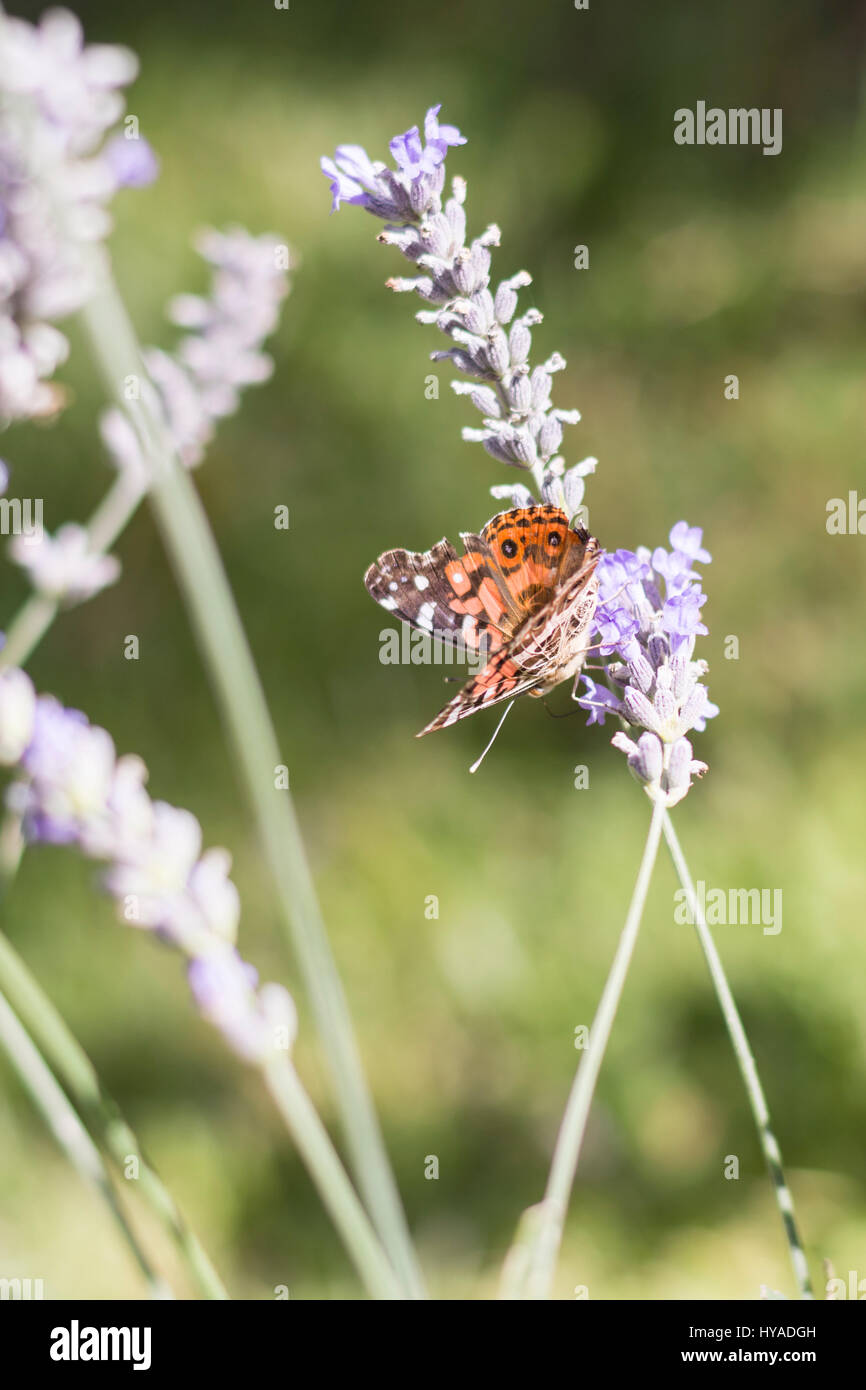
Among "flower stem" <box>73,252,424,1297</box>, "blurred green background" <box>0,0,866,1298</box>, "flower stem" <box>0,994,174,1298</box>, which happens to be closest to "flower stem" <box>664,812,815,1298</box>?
"flower stem" <box>73,252,424,1297</box>

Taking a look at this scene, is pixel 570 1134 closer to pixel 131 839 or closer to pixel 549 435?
pixel 131 839

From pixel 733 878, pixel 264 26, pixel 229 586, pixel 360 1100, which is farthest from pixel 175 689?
pixel 360 1100

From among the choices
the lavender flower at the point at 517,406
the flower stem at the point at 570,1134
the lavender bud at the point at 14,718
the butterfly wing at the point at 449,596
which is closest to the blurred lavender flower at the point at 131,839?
the lavender bud at the point at 14,718

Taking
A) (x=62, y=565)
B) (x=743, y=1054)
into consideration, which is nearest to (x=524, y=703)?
(x=62, y=565)

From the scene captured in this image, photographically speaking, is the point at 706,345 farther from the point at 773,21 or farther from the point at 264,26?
the point at 264,26

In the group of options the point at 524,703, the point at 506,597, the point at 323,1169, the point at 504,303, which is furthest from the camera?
the point at 524,703

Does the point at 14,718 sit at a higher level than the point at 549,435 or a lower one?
lower
